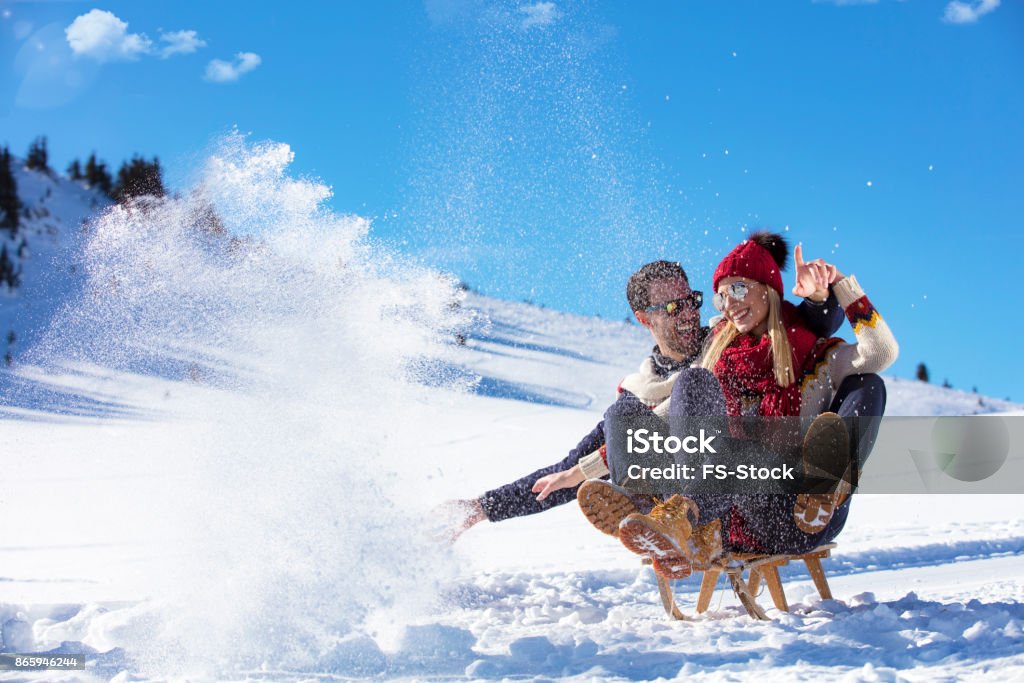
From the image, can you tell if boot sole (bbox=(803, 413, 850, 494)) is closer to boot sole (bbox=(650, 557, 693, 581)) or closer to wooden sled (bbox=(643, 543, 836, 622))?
wooden sled (bbox=(643, 543, 836, 622))

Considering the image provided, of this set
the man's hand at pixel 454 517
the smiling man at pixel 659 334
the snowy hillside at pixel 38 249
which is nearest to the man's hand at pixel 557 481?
the smiling man at pixel 659 334

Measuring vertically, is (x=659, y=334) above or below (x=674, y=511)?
above

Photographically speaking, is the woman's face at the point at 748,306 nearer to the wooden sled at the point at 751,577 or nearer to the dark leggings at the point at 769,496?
the dark leggings at the point at 769,496

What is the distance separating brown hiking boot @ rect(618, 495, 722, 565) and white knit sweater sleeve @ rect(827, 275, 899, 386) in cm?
77

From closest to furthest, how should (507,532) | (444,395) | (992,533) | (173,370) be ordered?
(992,533) < (507,532) < (444,395) < (173,370)

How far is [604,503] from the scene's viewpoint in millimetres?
3293

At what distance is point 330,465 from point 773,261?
6.54 feet

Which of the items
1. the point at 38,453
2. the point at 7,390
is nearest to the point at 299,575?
the point at 38,453

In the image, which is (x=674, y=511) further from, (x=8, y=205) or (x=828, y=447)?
(x=8, y=205)

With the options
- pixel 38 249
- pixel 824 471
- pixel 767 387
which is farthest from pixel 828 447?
pixel 38 249

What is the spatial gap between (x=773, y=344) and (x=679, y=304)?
44cm

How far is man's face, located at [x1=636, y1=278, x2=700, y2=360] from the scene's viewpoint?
3697 mm

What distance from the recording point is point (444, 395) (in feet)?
65.9

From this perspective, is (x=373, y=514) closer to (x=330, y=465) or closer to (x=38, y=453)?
(x=330, y=465)
